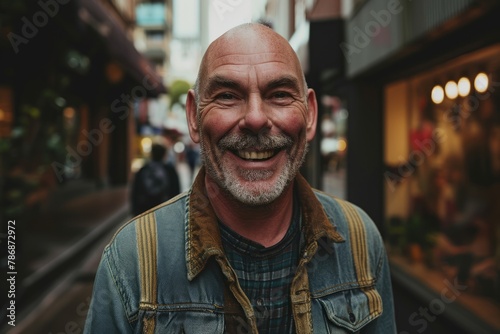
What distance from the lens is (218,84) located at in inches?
62.2

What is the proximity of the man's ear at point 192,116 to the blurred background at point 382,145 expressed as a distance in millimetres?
2509

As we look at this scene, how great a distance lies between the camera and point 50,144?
28.4 ft

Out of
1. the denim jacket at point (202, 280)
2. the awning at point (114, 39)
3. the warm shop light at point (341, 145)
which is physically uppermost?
the awning at point (114, 39)

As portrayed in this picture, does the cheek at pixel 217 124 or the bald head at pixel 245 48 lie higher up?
the bald head at pixel 245 48

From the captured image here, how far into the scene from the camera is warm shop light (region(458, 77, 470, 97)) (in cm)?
500

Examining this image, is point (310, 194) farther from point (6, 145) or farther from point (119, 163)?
point (119, 163)

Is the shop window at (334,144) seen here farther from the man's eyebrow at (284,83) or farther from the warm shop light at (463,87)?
the man's eyebrow at (284,83)

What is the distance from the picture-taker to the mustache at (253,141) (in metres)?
1.57

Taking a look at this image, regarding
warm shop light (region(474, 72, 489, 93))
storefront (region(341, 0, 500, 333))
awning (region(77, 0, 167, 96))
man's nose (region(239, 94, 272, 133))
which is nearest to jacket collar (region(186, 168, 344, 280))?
man's nose (region(239, 94, 272, 133))

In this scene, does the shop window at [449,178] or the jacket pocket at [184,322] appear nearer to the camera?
the jacket pocket at [184,322]

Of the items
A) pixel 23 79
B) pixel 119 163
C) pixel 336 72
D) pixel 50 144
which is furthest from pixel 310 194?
pixel 119 163

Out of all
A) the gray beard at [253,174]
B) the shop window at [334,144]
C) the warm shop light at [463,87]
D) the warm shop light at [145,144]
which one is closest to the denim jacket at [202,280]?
the gray beard at [253,174]

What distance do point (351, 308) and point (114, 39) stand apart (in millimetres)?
8621

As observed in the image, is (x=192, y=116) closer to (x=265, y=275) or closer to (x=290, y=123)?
(x=290, y=123)
